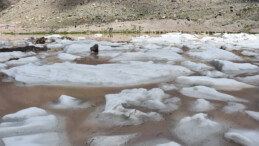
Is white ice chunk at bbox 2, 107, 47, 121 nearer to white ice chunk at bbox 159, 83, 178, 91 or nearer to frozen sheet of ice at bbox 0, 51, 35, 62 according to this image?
white ice chunk at bbox 159, 83, 178, 91

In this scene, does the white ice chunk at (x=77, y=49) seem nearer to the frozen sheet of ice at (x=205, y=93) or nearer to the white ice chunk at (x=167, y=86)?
the white ice chunk at (x=167, y=86)

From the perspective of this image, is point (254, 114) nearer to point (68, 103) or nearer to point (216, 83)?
point (216, 83)

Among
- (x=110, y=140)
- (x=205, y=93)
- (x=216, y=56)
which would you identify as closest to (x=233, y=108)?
(x=205, y=93)

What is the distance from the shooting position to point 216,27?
78.2 ft

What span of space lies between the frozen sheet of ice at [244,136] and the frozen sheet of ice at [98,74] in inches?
110

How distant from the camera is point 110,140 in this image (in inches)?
127

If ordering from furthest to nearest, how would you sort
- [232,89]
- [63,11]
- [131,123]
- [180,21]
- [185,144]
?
1. [63,11]
2. [180,21]
3. [232,89]
4. [131,123]
5. [185,144]

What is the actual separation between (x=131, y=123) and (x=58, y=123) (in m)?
1.13

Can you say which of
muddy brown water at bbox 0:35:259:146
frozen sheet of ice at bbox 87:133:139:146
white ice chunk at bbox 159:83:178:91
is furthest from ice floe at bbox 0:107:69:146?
white ice chunk at bbox 159:83:178:91

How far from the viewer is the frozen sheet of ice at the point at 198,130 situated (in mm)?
3287

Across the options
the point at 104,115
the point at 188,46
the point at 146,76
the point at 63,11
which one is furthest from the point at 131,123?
the point at 63,11

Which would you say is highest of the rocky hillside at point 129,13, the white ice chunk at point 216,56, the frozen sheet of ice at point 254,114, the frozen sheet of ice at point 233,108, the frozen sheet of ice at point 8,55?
the rocky hillside at point 129,13

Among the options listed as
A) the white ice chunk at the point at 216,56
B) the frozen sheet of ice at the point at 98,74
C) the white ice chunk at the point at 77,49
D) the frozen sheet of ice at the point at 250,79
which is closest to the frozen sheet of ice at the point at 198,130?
the frozen sheet of ice at the point at 98,74

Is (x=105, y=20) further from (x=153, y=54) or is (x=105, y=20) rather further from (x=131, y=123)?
(x=131, y=123)
